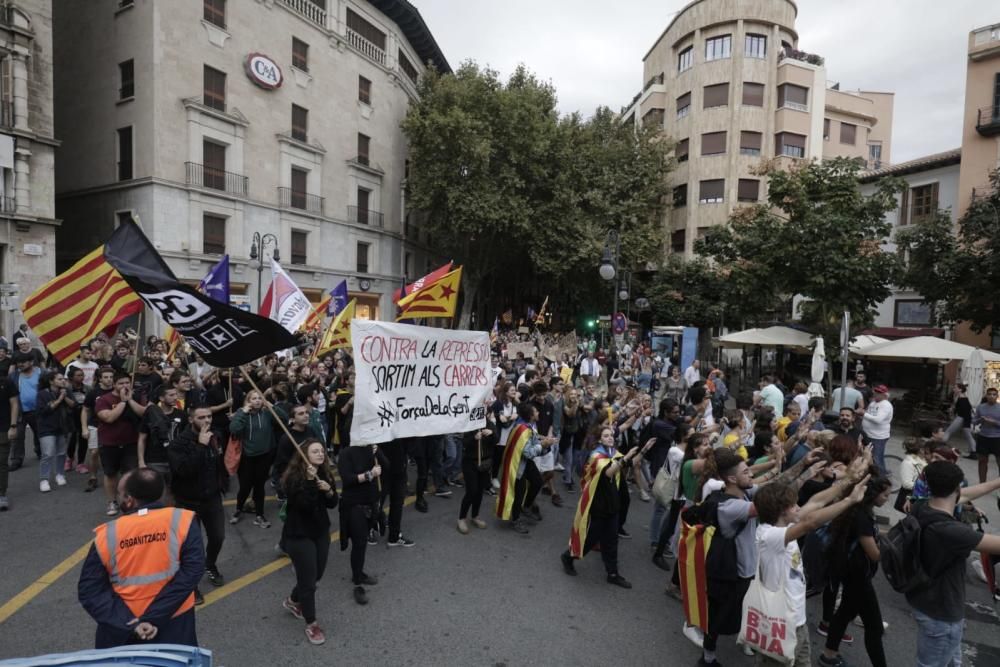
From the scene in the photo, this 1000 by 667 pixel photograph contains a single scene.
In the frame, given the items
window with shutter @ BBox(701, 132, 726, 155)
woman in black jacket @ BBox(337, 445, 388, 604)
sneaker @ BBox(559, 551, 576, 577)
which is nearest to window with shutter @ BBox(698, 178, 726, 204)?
window with shutter @ BBox(701, 132, 726, 155)

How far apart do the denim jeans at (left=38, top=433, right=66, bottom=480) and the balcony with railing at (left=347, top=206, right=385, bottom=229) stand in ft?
82.1

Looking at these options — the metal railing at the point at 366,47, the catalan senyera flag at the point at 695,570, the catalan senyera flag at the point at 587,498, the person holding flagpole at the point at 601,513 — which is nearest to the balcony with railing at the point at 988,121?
the person holding flagpole at the point at 601,513

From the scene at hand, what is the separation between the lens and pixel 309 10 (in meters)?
28.4

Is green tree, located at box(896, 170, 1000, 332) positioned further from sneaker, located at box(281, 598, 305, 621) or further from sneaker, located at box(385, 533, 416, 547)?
sneaker, located at box(281, 598, 305, 621)

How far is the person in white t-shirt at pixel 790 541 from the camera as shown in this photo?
3.41 m

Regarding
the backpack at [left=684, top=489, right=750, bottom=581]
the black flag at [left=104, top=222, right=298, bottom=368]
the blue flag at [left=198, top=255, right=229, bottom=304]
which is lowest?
the backpack at [left=684, top=489, right=750, bottom=581]

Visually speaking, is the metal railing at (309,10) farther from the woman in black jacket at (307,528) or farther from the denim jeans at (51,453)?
the woman in black jacket at (307,528)

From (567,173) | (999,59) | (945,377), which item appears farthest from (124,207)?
(999,59)

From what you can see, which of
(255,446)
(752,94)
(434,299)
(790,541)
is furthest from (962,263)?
(752,94)

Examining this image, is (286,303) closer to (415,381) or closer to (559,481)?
(415,381)

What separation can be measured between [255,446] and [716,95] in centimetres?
3541

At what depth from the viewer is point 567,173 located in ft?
104

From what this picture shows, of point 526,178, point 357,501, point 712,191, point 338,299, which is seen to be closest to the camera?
point 357,501

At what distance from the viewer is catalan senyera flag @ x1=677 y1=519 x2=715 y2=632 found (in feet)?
13.5
